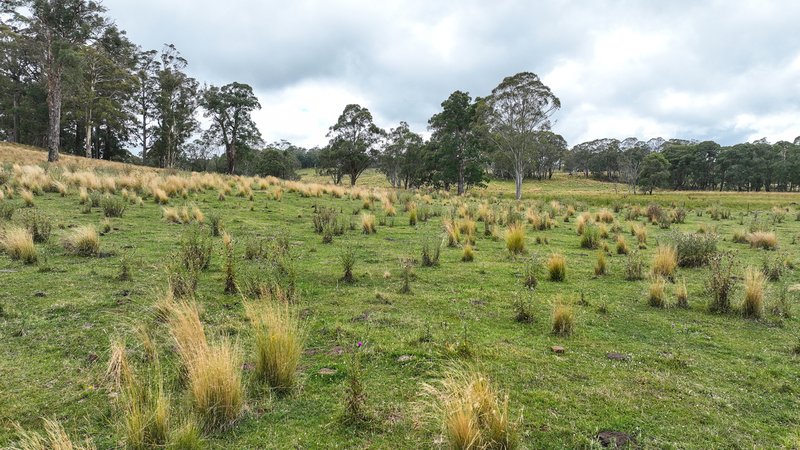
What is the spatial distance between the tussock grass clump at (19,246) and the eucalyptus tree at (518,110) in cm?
4425

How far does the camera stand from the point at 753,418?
357 centimetres

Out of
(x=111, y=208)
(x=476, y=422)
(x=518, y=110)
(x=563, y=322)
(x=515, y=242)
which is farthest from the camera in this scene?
(x=518, y=110)

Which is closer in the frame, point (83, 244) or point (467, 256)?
point (83, 244)

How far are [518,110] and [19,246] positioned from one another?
46.9 meters

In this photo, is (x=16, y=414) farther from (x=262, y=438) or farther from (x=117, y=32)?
(x=117, y=32)

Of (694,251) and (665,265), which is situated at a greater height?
(694,251)

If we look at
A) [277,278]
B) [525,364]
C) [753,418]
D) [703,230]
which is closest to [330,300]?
[277,278]

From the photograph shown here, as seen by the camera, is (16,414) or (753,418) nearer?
(16,414)

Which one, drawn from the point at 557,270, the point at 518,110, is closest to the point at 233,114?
the point at 518,110

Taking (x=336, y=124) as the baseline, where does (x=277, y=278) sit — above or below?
below

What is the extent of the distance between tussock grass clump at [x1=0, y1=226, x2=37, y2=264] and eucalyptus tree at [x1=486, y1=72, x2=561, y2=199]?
44.2 m

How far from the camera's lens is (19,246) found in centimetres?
767

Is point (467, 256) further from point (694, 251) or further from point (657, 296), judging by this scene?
point (694, 251)

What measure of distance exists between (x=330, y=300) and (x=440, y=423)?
3635mm
